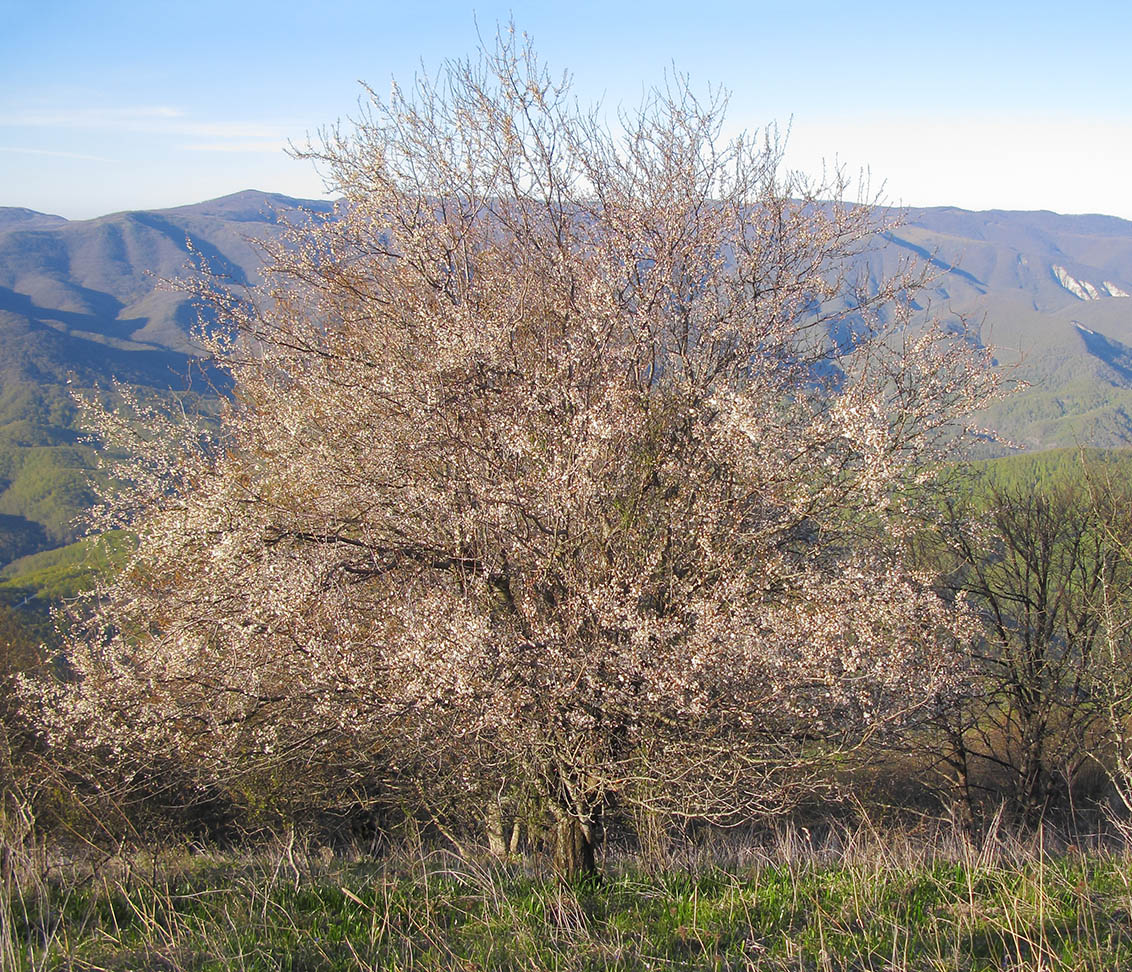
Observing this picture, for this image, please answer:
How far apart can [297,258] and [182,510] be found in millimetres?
3246

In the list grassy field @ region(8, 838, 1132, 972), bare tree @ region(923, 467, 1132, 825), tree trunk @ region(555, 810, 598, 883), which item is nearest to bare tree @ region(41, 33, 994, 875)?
tree trunk @ region(555, 810, 598, 883)

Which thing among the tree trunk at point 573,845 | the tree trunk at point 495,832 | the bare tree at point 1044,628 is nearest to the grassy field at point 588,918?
the tree trunk at point 573,845

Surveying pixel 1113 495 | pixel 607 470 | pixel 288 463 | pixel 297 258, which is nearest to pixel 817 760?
pixel 607 470

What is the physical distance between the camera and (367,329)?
315 inches

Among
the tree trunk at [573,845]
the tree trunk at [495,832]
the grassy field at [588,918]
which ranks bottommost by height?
the tree trunk at [495,832]

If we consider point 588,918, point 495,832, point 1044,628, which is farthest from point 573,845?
point 1044,628

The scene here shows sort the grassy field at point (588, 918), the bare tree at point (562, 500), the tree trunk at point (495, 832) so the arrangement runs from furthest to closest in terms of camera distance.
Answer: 1. the tree trunk at point (495, 832)
2. the bare tree at point (562, 500)
3. the grassy field at point (588, 918)

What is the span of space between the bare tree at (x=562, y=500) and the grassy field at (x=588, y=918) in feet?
3.40

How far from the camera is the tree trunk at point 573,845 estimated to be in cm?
627

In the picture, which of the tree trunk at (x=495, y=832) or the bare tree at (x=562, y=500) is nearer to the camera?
the bare tree at (x=562, y=500)

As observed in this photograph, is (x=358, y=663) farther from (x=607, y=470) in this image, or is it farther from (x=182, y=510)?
(x=607, y=470)

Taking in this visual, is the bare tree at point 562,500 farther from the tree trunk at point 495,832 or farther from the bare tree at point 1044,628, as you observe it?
the bare tree at point 1044,628

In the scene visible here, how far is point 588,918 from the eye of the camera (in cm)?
428

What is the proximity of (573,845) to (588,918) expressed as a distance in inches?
89.8
